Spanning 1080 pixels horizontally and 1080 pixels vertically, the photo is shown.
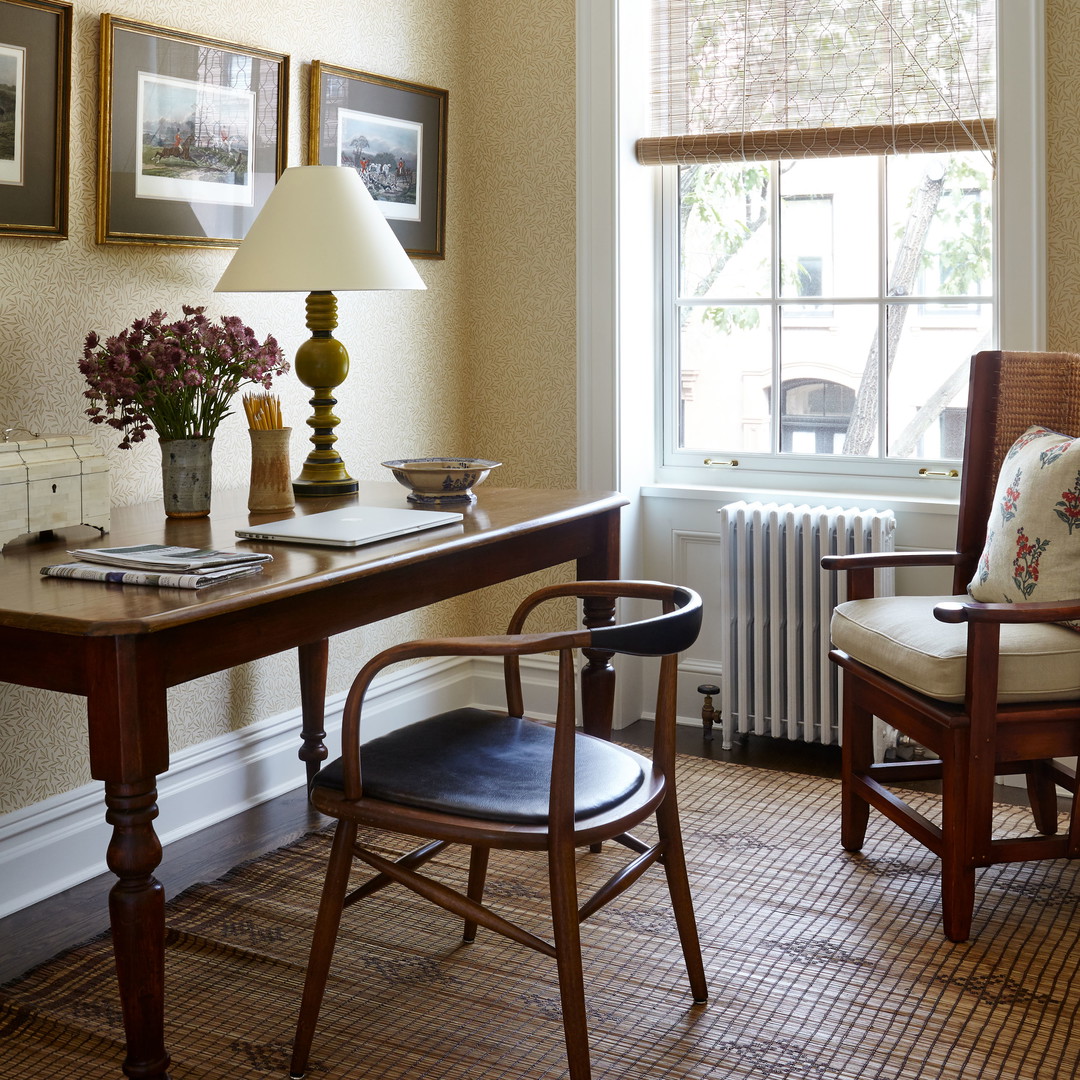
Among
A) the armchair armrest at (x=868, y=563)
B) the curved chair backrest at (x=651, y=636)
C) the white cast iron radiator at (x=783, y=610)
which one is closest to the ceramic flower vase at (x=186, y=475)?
the curved chair backrest at (x=651, y=636)

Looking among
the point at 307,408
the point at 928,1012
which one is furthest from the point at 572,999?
the point at 307,408

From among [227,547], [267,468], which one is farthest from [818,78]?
[227,547]

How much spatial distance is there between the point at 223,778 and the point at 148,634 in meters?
1.41

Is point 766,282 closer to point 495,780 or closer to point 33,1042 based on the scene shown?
point 495,780

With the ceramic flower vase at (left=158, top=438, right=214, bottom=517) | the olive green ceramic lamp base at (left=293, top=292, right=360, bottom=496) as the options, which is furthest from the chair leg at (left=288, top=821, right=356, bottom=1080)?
the olive green ceramic lamp base at (left=293, top=292, right=360, bottom=496)

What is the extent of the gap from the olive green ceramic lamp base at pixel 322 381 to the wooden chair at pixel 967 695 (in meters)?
1.11

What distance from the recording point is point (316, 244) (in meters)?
2.53

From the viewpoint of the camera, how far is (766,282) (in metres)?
3.61

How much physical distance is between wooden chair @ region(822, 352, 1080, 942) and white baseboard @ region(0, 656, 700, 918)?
1152mm

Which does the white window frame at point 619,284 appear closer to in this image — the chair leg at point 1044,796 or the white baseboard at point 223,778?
the white baseboard at point 223,778

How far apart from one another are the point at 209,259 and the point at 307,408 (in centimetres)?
50

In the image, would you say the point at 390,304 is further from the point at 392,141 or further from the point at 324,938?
the point at 324,938

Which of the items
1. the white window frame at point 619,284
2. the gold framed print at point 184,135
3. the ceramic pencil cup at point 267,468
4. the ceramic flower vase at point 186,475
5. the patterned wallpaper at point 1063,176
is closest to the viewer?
the ceramic flower vase at point 186,475

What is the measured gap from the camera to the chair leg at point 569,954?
176 cm
